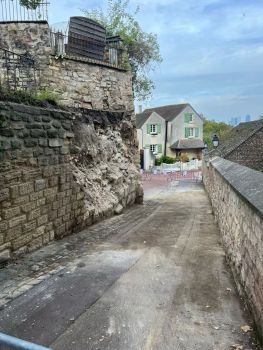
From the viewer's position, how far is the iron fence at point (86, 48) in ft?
40.6

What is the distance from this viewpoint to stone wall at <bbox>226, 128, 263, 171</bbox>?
1788 centimetres

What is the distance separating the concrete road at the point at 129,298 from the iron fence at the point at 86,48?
7814mm

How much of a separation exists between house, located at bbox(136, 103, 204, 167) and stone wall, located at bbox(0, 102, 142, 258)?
31926mm

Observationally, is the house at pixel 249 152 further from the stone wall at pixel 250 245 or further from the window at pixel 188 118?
the window at pixel 188 118

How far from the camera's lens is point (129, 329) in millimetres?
4070

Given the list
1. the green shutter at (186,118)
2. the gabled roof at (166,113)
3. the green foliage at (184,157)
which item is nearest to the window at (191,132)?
the green shutter at (186,118)

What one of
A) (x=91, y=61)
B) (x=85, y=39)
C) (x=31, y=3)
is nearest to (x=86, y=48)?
(x=85, y=39)

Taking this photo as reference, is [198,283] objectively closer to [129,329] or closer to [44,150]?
[129,329]

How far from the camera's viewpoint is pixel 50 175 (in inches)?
308

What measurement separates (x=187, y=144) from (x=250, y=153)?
26.5m

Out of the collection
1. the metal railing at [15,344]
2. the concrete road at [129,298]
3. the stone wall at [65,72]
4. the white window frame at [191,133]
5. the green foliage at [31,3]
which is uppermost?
the green foliage at [31,3]

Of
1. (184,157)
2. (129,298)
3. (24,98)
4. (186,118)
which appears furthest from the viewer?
(186,118)

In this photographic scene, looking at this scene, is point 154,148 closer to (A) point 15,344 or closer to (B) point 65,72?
(B) point 65,72

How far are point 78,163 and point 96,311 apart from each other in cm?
628
